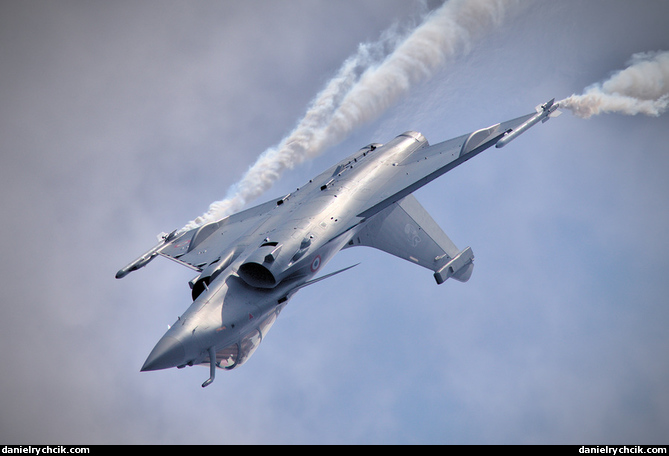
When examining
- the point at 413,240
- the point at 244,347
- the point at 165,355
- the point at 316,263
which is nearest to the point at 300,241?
the point at 316,263

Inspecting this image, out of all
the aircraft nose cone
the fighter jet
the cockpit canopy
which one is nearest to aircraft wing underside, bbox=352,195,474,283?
the fighter jet

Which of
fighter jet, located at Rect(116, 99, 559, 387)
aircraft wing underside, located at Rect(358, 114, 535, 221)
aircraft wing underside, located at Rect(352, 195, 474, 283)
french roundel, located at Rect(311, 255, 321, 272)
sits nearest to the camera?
fighter jet, located at Rect(116, 99, 559, 387)

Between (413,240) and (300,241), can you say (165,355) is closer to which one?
(300,241)

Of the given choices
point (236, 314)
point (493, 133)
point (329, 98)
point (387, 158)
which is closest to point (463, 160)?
point (493, 133)

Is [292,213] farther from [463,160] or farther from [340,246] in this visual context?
[463,160]

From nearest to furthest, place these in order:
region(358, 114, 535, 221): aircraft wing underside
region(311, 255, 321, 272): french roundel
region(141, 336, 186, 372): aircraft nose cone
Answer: region(141, 336, 186, 372): aircraft nose cone < region(311, 255, 321, 272): french roundel < region(358, 114, 535, 221): aircraft wing underside

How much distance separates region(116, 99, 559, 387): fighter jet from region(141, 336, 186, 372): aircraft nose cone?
30mm

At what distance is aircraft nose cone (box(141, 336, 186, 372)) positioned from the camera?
15312 millimetres

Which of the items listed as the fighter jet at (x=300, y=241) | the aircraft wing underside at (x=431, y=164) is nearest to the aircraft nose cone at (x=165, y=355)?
the fighter jet at (x=300, y=241)

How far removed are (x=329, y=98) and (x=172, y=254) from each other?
12.8 m

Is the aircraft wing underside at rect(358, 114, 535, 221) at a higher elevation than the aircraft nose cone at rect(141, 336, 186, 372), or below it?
higher

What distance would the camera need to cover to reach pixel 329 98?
29.4 metres

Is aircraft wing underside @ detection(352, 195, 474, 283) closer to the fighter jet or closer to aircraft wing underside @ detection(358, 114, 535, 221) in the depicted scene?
the fighter jet

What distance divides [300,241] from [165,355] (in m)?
6.26
